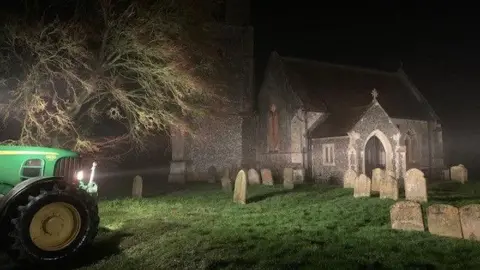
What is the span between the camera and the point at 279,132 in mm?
26672

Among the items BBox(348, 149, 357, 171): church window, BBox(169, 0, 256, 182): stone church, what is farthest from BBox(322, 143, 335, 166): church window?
BBox(169, 0, 256, 182): stone church

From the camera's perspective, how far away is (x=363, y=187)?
1501 centimetres

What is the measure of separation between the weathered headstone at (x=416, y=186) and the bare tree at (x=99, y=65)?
8397 millimetres

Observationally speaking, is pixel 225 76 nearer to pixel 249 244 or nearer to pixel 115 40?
pixel 115 40

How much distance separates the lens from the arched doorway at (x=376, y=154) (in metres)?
23.0

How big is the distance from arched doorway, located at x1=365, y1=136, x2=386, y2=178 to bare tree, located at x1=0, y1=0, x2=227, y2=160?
12.5 meters

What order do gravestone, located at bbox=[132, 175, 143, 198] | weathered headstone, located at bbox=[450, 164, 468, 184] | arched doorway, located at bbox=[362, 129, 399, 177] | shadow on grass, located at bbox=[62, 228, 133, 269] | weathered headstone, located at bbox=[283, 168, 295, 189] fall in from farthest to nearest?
arched doorway, located at bbox=[362, 129, 399, 177], weathered headstone, located at bbox=[450, 164, 468, 184], weathered headstone, located at bbox=[283, 168, 295, 189], gravestone, located at bbox=[132, 175, 143, 198], shadow on grass, located at bbox=[62, 228, 133, 269]

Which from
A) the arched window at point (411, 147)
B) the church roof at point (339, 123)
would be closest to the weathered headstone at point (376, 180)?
the church roof at point (339, 123)

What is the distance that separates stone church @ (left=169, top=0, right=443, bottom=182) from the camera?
24.6 metres

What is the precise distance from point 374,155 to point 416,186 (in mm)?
11360

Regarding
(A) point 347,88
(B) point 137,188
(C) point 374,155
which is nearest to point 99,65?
(B) point 137,188

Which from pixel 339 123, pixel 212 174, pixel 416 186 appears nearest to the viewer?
pixel 416 186

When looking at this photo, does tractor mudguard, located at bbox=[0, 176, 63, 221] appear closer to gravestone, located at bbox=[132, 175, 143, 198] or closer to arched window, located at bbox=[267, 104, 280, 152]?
gravestone, located at bbox=[132, 175, 143, 198]

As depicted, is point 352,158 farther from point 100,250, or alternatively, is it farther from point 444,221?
point 100,250
